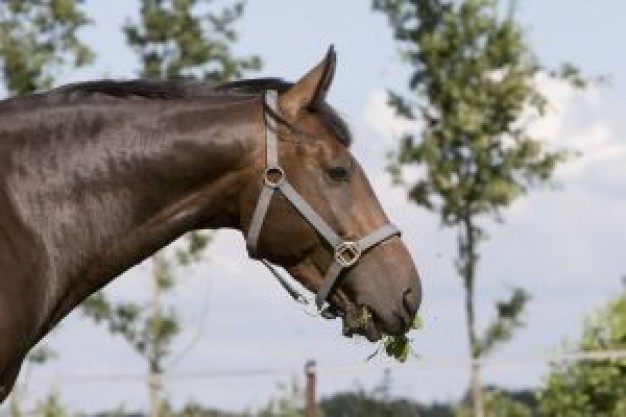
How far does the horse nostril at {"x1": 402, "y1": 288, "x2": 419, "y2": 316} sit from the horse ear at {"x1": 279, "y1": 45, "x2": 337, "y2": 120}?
29.1 inches

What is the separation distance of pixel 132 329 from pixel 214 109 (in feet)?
40.9

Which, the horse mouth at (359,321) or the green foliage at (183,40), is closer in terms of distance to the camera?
the horse mouth at (359,321)

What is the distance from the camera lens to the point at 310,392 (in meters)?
12.3

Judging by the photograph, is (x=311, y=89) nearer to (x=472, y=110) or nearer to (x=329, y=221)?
(x=329, y=221)

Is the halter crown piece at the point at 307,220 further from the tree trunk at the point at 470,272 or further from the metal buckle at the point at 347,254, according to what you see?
the tree trunk at the point at 470,272

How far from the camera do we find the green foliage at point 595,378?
42.2ft

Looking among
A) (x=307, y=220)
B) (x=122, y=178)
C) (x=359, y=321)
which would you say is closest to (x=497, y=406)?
(x=359, y=321)

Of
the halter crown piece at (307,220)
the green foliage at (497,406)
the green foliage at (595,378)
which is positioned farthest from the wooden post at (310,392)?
the halter crown piece at (307,220)

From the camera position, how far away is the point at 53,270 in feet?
17.7

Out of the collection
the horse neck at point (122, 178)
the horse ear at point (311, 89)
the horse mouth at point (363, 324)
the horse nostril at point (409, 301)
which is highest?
the horse ear at point (311, 89)

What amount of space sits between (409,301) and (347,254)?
272 mm

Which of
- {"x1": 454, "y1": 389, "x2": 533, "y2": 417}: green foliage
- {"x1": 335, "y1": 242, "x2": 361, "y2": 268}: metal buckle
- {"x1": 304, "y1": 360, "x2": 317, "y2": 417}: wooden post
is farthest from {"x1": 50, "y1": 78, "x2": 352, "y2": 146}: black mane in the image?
{"x1": 454, "y1": 389, "x2": 533, "y2": 417}: green foliage

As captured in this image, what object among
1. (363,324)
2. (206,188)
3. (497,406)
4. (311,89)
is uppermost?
(311,89)

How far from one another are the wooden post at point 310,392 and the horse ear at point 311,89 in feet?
22.2
